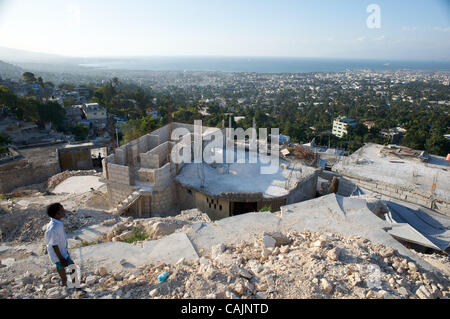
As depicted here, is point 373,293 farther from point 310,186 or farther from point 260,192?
point 310,186

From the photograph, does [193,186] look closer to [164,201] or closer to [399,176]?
[164,201]

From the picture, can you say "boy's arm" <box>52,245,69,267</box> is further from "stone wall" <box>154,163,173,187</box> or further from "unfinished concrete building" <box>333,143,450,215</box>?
"unfinished concrete building" <box>333,143,450,215</box>

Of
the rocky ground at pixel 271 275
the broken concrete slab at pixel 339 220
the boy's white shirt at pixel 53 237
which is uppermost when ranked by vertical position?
the boy's white shirt at pixel 53 237

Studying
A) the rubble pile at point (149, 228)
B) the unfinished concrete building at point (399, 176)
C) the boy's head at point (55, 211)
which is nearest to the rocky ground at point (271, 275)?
the boy's head at point (55, 211)

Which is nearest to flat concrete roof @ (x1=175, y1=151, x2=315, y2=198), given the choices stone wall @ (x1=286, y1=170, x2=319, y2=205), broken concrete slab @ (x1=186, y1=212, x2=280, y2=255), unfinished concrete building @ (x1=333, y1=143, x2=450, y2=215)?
stone wall @ (x1=286, y1=170, x2=319, y2=205)

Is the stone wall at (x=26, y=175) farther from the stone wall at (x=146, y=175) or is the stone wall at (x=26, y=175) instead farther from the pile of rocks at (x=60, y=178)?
the stone wall at (x=146, y=175)

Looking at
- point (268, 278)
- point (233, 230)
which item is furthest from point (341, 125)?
point (268, 278)
